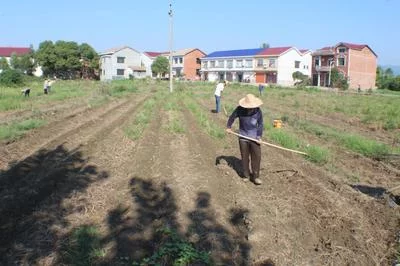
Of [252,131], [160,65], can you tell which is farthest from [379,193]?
[160,65]

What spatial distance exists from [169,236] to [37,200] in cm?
259

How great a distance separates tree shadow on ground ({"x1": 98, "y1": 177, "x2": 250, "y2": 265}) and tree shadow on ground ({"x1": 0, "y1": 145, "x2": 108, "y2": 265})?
29.3 inches

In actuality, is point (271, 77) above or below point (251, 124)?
below

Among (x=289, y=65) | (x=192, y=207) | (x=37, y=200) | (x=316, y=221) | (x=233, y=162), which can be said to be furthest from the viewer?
(x=289, y=65)

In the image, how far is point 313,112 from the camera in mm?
22031

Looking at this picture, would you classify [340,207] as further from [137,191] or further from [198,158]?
[198,158]

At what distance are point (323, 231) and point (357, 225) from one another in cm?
48

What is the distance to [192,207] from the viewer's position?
6.35 meters

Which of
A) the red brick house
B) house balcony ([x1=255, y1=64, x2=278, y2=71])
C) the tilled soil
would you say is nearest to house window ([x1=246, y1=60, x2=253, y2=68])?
house balcony ([x1=255, y1=64, x2=278, y2=71])

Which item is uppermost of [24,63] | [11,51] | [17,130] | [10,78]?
[11,51]

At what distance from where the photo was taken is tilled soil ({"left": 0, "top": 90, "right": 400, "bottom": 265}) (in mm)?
5129

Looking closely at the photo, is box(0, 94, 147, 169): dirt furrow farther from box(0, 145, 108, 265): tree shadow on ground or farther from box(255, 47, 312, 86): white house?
box(255, 47, 312, 86): white house

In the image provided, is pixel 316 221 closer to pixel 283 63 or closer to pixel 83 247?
pixel 83 247

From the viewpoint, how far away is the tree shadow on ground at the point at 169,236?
15.6ft
